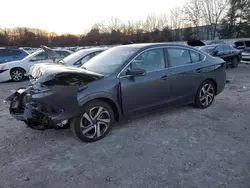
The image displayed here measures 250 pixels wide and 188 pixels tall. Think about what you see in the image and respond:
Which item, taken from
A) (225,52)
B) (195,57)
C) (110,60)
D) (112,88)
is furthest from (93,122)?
(225,52)

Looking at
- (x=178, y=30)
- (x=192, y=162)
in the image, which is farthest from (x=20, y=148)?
(x=178, y=30)

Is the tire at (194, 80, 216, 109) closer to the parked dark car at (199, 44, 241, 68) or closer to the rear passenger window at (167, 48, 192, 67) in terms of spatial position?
the rear passenger window at (167, 48, 192, 67)

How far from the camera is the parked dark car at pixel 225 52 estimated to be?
1280 centimetres

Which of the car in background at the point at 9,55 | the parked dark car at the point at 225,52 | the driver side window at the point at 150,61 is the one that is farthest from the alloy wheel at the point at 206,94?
the car in background at the point at 9,55

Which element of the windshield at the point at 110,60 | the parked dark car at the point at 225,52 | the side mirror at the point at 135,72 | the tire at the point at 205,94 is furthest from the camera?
the parked dark car at the point at 225,52

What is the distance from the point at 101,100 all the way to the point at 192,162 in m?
1.69

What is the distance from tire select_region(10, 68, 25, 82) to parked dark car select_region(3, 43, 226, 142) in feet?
23.2

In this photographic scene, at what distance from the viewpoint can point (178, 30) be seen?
52.6 metres

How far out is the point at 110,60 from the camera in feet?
14.7

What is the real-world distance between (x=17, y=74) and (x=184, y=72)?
8.44 meters

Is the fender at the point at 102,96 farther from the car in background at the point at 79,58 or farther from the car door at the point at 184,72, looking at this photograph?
the car in background at the point at 79,58

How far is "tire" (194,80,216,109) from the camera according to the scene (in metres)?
5.31

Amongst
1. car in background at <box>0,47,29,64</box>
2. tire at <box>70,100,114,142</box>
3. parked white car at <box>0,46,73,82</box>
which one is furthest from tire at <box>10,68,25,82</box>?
tire at <box>70,100,114,142</box>

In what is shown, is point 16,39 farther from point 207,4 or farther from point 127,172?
point 127,172
